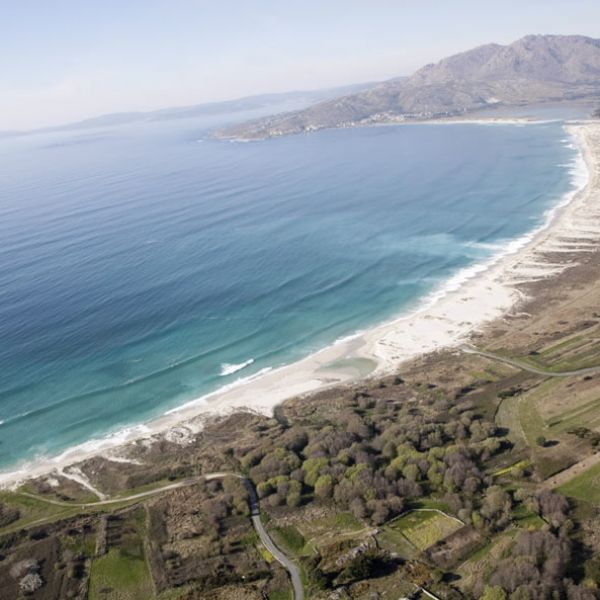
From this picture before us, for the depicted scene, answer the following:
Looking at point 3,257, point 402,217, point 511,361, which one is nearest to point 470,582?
point 511,361

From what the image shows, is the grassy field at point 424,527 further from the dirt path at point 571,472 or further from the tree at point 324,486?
the dirt path at point 571,472

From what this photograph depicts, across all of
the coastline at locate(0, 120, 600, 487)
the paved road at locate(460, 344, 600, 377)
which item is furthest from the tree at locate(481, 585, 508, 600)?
the coastline at locate(0, 120, 600, 487)

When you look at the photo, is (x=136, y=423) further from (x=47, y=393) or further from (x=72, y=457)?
(x=47, y=393)

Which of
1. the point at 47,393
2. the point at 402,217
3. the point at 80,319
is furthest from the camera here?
the point at 402,217

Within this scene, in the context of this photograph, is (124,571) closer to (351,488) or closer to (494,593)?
(351,488)

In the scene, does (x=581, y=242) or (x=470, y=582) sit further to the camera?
(x=581, y=242)

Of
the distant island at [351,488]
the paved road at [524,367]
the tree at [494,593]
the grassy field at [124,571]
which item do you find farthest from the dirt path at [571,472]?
the grassy field at [124,571]

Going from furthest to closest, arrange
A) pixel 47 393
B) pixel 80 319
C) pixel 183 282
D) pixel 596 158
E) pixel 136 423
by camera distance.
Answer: pixel 596 158 < pixel 183 282 < pixel 80 319 < pixel 47 393 < pixel 136 423
